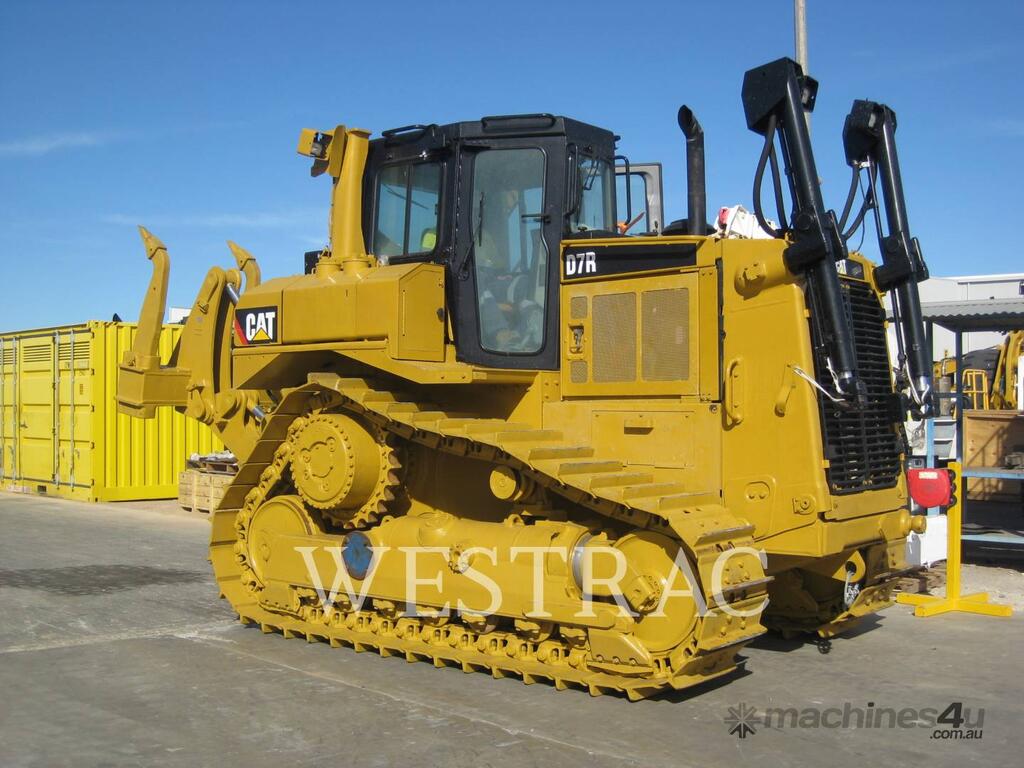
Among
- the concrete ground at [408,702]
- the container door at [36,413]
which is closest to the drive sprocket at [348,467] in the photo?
the concrete ground at [408,702]

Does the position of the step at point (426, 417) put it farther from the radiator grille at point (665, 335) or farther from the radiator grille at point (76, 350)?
the radiator grille at point (76, 350)

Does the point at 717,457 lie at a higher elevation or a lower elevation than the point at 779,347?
lower

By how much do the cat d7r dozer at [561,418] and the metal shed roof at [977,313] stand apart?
3.73 m

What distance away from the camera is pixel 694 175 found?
7492 millimetres

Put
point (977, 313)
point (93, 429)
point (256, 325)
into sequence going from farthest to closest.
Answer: point (93, 429) < point (977, 313) < point (256, 325)

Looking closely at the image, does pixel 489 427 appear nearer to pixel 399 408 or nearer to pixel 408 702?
pixel 399 408

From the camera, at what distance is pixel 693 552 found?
601cm

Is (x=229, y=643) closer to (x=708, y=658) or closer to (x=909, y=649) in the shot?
(x=708, y=658)

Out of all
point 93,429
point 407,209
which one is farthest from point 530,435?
point 93,429

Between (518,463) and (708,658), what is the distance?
5.69 ft

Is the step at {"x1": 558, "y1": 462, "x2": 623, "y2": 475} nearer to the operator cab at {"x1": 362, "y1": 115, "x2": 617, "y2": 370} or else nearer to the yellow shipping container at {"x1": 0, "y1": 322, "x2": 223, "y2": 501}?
A: the operator cab at {"x1": 362, "y1": 115, "x2": 617, "y2": 370}

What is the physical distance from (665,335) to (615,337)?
1.31 ft

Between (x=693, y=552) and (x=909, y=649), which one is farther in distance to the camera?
(x=909, y=649)

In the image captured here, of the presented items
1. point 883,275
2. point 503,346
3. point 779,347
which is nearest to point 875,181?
point 883,275
